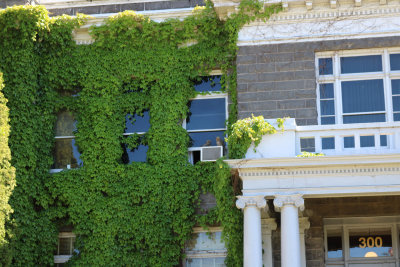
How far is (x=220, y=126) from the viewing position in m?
18.0

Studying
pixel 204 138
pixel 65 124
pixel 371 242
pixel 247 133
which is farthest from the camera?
pixel 65 124

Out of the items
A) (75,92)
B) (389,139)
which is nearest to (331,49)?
(389,139)

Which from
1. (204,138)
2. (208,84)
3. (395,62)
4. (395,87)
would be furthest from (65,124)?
(395,62)

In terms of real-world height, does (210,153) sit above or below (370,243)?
above

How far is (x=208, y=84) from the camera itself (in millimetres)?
18375

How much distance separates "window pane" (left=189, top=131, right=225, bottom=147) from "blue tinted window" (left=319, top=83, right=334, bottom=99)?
8.61ft

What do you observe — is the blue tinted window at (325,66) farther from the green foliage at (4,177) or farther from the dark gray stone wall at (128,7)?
the green foliage at (4,177)

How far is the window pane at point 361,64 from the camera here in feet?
56.7

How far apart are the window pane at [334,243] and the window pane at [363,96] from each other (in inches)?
116

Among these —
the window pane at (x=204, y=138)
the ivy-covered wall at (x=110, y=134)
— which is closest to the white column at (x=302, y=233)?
the ivy-covered wall at (x=110, y=134)

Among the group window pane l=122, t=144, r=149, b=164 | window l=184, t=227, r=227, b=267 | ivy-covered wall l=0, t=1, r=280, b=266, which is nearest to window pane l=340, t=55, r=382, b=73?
ivy-covered wall l=0, t=1, r=280, b=266

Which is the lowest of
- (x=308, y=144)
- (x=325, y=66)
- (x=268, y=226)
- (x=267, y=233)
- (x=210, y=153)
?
(x=267, y=233)

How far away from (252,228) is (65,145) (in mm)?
6251

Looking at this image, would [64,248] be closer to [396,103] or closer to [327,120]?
[327,120]
